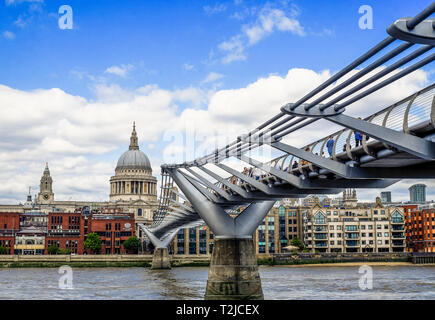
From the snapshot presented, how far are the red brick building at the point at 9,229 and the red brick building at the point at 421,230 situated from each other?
67.4 metres

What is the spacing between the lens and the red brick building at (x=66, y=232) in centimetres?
10056

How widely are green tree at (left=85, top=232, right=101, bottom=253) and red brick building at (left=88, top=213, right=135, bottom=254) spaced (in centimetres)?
313

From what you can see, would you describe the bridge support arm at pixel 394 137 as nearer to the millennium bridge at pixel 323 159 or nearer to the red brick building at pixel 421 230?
the millennium bridge at pixel 323 159

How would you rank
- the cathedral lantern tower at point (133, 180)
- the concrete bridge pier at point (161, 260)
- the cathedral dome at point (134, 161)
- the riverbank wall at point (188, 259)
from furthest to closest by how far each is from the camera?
the cathedral dome at point (134, 161)
the cathedral lantern tower at point (133, 180)
the riverbank wall at point (188, 259)
the concrete bridge pier at point (161, 260)

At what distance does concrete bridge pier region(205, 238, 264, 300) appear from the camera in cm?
2858

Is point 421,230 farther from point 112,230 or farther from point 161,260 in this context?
point 112,230

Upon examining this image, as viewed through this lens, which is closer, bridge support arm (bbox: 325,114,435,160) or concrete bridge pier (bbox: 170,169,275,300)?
bridge support arm (bbox: 325,114,435,160)

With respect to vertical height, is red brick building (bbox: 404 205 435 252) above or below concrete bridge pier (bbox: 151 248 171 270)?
above

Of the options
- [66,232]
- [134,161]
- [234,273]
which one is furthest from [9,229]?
[234,273]

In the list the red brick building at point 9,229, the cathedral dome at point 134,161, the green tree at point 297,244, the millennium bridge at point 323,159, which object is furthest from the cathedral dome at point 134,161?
the millennium bridge at point 323,159

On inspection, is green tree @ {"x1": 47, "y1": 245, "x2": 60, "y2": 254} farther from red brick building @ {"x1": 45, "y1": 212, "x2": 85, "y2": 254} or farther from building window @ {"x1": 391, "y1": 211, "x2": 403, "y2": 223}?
building window @ {"x1": 391, "y1": 211, "x2": 403, "y2": 223}

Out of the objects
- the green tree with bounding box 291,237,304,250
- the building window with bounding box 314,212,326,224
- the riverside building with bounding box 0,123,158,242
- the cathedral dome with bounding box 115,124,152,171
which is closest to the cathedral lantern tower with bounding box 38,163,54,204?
the riverside building with bounding box 0,123,158,242

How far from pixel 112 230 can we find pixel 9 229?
1815cm
